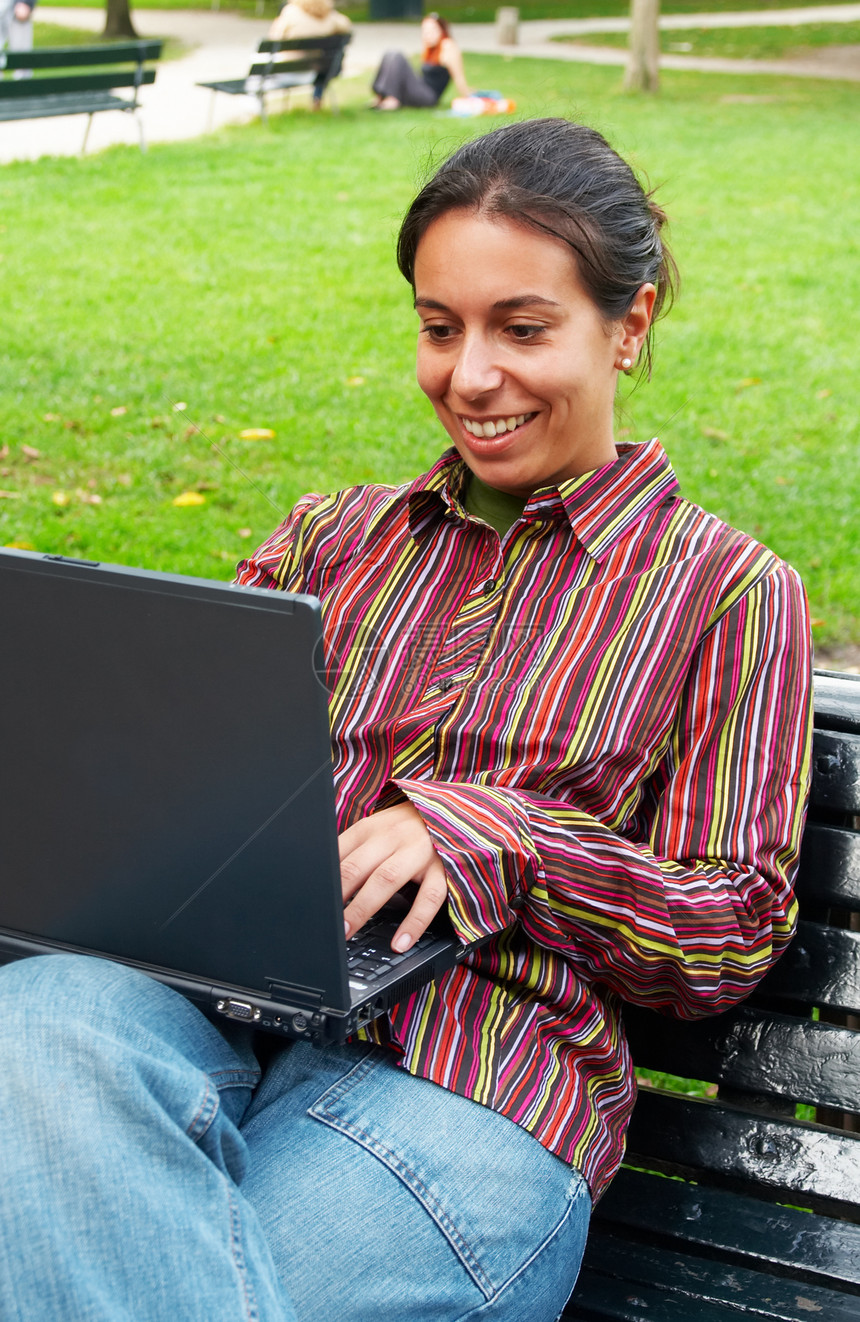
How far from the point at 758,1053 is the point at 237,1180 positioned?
2.51ft

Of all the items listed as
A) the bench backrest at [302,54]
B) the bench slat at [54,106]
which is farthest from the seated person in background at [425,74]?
the bench slat at [54,106]

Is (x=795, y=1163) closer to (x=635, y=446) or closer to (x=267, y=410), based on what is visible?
(x=635, y=446)

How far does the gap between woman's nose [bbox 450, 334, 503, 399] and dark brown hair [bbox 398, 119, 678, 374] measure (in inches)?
5.8

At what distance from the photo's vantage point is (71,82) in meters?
9.61

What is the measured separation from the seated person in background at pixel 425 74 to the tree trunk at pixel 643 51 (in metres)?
1.65

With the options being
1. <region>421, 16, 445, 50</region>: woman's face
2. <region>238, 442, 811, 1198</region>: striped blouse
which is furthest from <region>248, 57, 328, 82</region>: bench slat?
<region>238, 442, 811, 1198</region>: striped blouse

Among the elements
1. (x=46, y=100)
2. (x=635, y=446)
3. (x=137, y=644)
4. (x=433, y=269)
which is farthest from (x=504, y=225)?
(x=46, y=100)

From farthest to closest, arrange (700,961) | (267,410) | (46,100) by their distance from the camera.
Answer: (46,100)
(267,410)
(700,961)

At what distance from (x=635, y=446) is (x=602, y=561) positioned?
223 millimetres

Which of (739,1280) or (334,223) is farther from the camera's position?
(334,223)

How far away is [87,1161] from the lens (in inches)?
46.6

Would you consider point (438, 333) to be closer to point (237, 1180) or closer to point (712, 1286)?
point (237, 1180)

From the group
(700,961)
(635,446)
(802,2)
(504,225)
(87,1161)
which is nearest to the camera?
(87,1161)

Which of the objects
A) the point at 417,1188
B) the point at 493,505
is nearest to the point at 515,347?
the point at 493,505
